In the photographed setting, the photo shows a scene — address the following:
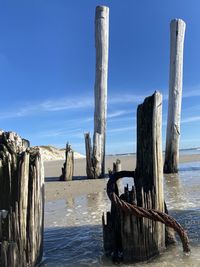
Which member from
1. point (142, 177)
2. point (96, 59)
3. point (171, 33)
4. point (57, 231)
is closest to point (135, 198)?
point (142, 177)

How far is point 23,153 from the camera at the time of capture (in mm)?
4348

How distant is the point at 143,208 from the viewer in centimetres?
453

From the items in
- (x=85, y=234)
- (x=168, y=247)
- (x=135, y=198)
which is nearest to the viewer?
(x=135, y=198)

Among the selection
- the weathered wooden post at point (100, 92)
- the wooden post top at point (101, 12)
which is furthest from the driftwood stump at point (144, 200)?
the wooden post top at point (101, 12)

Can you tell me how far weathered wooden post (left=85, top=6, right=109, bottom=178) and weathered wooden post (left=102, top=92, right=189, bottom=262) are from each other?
9.19 meters

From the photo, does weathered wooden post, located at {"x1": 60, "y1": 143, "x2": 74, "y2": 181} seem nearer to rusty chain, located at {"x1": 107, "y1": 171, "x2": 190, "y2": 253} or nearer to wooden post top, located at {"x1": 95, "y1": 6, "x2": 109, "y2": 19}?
wooden post top, located at {"x1": 95, "y1": 6, "x2": 109, "y2": 19}

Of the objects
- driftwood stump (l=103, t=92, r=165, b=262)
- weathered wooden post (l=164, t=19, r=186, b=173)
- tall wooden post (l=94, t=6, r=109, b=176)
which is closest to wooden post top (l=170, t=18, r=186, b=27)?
weathered wooden post (l=164, t=19, r=186, b=173)

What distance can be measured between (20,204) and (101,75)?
34.8 ft

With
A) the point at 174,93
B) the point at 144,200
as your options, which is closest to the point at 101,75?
the point at 174,93

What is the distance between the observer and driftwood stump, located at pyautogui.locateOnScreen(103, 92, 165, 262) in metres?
4.55

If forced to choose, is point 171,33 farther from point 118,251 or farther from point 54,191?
point 118,251

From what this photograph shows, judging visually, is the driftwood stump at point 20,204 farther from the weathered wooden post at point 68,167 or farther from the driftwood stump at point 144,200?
the weathered wooden post at point 68,167

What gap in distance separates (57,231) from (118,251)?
194cm

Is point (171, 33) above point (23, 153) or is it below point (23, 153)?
above
